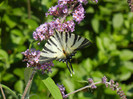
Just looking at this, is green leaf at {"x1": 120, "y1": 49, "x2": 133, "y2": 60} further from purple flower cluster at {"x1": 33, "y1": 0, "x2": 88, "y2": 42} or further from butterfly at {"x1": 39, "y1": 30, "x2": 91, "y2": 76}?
butterfly at {"x1": 39, "y1": 30, "x2": 91, "y2": 76}

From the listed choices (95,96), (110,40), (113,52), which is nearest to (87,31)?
(110,40)

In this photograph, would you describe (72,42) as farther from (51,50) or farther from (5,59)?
(5,59)

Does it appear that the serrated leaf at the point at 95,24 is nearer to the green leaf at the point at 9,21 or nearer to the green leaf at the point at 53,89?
the green leaf at the point at 9,21

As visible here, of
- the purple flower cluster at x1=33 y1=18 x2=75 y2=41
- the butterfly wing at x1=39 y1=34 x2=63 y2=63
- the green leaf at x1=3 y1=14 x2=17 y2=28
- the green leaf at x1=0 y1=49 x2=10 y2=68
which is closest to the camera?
the butterfly wing at x1=39 y1=34 x2=63 y2=63

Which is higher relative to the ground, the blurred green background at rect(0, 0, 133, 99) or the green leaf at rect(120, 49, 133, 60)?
the blurred green background at rect(0, 0, 133, 99)

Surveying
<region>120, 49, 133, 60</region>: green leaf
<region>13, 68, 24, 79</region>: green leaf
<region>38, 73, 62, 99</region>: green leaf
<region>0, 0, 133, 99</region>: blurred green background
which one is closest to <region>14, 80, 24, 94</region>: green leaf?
<region>0, 0, 133, 99</region>: blurred green background

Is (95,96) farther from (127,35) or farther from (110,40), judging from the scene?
(127,35)
